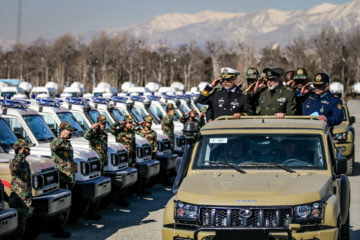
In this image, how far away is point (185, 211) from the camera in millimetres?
6355

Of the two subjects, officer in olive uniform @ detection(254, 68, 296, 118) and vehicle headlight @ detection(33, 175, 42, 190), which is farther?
officer in olive uniform @ detection(254, 68, 296, 118)

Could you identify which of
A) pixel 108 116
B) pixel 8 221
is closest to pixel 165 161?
pixel 108 116

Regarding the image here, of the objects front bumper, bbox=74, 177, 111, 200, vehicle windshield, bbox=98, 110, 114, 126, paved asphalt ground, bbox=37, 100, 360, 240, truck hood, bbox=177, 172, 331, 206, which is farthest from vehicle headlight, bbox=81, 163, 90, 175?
vehicle windshield, bbox=98, 110, 114, 126

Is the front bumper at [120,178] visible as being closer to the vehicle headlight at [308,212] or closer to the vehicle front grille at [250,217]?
the vehicle front grille at [250,217]

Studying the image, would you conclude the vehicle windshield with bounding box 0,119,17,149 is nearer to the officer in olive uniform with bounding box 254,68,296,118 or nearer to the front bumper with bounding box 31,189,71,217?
the front bumper with bounding box 31,189,71,217

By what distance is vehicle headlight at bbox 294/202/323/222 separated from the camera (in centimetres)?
610

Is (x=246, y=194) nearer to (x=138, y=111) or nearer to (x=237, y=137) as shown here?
(x=237, y=137)

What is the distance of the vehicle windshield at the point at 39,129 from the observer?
11195mm

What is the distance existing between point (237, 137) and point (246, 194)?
1.37m

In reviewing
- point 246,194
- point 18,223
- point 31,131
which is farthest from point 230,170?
point 31,131

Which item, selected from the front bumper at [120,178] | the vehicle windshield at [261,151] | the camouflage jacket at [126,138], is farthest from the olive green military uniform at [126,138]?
the vehicle windshield at [261,151]

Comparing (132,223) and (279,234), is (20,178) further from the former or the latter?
(279,234)

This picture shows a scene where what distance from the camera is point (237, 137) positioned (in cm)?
750

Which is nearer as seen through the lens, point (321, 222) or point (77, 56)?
point (321, 222)
